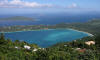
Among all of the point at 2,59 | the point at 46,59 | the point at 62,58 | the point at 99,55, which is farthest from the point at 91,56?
the point at 2,59

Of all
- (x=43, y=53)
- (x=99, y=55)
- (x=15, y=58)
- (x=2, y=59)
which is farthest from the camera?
(x=99, y=55)

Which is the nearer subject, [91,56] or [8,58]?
[8,58]

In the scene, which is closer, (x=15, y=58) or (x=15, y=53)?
(x=15, y=58)

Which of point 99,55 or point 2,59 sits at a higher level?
point 2,59

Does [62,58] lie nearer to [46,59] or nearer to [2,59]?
[46,59]

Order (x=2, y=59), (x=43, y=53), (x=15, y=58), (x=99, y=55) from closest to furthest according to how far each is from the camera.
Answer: (x=2, y=59) < (x=15, y=58) < (x=43, y=53) < (x=99, y=55)

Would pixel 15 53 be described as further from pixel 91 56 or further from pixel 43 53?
pixel 91 56

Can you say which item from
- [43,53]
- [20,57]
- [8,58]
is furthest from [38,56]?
[8,58]

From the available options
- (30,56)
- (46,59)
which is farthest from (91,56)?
(30,56)

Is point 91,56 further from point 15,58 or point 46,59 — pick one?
point 15,58
